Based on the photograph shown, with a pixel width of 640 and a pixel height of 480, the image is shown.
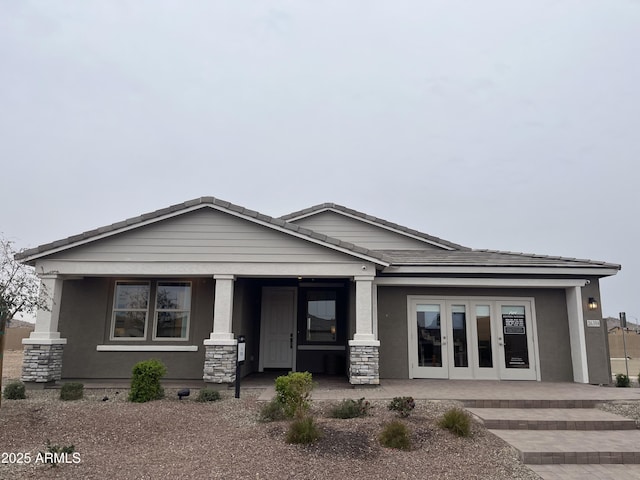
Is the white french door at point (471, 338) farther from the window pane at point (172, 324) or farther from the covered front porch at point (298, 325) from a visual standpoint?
the window pane at point (172, 324)

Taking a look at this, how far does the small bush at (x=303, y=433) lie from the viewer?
5367mm

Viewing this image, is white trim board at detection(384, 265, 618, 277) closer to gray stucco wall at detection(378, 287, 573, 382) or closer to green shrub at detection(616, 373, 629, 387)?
gray stucco wall at detection(378, 287, 573, 382)

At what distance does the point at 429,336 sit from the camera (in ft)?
36.9

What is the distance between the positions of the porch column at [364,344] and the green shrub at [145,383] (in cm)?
430

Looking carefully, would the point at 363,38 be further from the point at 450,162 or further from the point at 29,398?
the point at 29,398

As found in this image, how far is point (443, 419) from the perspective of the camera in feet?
20.2

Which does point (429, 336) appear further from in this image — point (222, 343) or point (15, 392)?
point (15, 392)

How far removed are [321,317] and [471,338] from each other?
4478 millimetres

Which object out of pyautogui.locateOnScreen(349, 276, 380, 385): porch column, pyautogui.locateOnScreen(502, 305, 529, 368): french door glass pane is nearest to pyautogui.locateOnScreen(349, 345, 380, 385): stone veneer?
pyautogui.locateOnScreen(349, 276, 380, 385): porch column

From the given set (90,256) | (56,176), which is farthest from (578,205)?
(56,176)

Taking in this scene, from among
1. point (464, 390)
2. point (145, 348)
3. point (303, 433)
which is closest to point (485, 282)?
point (464, 390)

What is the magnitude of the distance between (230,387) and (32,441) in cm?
431

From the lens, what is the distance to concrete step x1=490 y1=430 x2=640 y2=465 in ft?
17.5

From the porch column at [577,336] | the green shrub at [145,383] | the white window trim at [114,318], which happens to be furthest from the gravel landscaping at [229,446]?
the porch column at [577,336]
